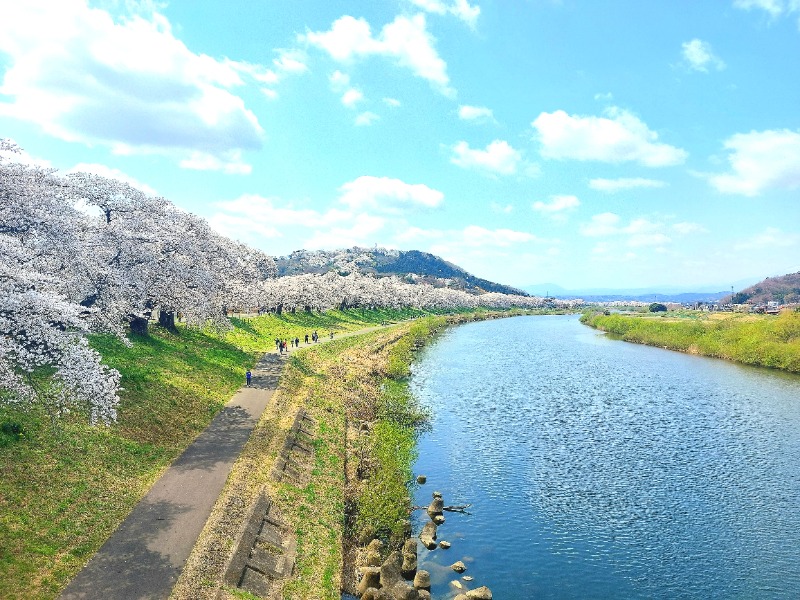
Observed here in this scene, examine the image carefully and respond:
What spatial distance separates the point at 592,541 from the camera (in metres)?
28.8

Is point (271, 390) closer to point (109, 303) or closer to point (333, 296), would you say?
point (109, 303)

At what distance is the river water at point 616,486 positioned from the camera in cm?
2567

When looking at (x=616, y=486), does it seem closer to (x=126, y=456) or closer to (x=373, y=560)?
(x=373, y=560)

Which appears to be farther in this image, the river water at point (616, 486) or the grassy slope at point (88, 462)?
the river water at point (616, 486)

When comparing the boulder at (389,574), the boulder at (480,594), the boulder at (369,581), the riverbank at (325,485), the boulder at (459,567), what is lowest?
the boulder at (459,567)

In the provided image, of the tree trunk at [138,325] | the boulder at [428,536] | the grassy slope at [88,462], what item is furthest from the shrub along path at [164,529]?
the tree trunk at [138,325]

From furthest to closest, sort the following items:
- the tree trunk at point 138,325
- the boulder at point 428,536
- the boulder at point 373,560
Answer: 1. the tree trunk at point 138,325
2. the boulder at point 428,536
3. the boulder at point 373,560

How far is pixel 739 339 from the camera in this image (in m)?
91.9

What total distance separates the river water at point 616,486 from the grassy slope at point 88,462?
15.3 m

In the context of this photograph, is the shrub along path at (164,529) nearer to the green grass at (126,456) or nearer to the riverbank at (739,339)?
the green grass at (126,456)

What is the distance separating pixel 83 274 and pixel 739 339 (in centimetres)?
10100

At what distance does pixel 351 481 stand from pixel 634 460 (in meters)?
23.5

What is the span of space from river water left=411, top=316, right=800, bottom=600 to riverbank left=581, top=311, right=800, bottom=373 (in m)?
14.9

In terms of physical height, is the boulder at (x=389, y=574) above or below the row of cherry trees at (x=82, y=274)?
below
